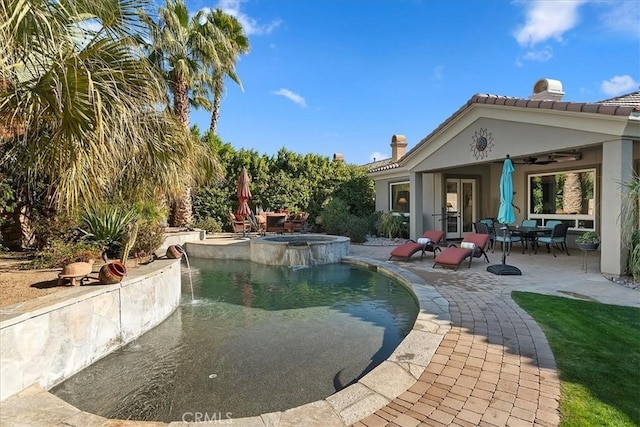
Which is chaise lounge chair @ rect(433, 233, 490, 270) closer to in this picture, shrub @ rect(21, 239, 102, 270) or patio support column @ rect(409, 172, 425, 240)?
patio support column @ rect(409, 172, 425, 240)

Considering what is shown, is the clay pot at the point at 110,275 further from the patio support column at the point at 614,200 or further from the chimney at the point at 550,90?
the chimney at the point at 550,90

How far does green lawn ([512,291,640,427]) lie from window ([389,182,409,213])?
12.8 meters

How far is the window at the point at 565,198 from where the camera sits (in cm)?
1325

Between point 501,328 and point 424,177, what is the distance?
13.8 metres

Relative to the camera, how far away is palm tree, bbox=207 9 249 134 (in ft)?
61.1

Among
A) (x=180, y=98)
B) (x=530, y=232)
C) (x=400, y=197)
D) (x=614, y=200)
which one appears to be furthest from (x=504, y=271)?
(x=180, y=98)

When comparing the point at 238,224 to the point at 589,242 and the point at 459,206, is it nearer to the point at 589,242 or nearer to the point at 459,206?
the point at 459,206

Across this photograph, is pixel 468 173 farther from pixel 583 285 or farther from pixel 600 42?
pixel 583 285

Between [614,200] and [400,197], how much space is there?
11.6 metres

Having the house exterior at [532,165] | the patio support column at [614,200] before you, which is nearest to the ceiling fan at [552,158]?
the house exterior at [532,165]

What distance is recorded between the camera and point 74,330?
480 centimetres

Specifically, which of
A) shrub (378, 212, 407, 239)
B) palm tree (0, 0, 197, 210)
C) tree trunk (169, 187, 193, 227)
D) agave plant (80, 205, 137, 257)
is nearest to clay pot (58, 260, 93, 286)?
palm tree (0, 0, 197, 210)

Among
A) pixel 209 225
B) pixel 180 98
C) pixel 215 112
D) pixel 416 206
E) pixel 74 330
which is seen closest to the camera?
pixel 74 330

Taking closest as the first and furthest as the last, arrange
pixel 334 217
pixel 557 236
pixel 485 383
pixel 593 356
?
pixel 485 383 → pixel 593 356 → pixel 557 236 → pixel 334 217
